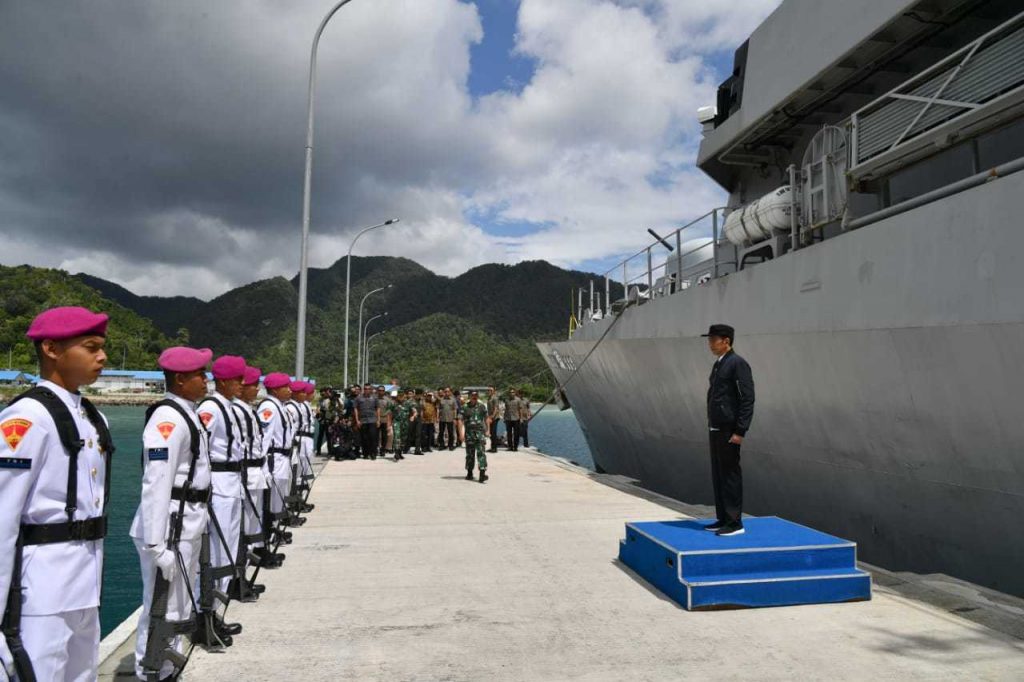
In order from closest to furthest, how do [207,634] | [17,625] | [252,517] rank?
[17,625] → [207,634] → [252,517]

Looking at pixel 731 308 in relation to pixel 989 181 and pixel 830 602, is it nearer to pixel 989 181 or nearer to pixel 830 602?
pixel 989 181

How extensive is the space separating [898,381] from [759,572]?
7.48 feet

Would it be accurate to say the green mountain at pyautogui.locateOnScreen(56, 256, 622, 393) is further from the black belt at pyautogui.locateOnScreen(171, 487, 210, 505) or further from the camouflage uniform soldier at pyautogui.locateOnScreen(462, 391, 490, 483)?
the black belt at pyautogui.locateOnScreen(171, 487, 210, 505)

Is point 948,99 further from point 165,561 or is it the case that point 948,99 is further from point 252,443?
point 165,561

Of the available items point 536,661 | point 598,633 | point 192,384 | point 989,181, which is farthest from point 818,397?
point 192,384

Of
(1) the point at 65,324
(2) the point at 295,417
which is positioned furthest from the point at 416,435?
(1) the point at 65,324

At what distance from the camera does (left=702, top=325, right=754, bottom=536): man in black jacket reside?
4.99 metres

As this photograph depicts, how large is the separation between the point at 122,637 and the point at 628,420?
9458 mm

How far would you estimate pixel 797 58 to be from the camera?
808 centimetres

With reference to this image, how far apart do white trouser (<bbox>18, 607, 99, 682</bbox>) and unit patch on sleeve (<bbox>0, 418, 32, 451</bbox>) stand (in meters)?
0.53

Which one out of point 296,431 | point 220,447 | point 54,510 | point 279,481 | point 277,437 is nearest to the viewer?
point 54,510

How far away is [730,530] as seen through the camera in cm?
499

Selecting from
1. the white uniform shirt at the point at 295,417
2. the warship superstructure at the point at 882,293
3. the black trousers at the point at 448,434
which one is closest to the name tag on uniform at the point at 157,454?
the white uniform shirt at the point at 295,417

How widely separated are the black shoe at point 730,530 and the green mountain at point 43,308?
96340 millimetres
